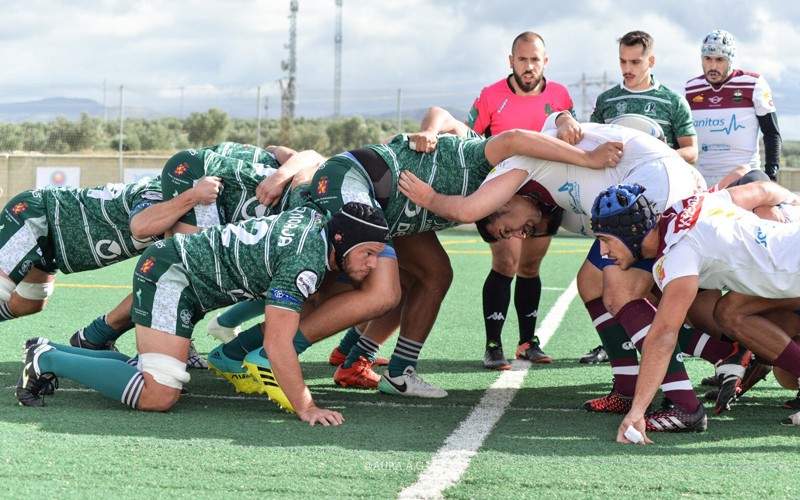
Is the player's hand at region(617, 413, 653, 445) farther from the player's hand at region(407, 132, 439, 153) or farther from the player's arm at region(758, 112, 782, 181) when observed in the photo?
the player's arm at region(758, 112, 782, 181)

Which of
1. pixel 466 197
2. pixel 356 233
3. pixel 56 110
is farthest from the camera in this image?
pixel 56 110

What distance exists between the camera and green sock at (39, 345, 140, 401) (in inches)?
181

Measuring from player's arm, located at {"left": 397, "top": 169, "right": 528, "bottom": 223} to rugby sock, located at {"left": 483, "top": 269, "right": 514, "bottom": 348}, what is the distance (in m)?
1.52

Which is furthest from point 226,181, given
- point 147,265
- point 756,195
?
point 756,195

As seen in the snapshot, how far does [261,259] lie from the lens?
4527mm

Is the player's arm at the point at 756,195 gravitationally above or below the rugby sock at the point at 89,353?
above

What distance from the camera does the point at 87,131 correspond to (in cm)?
2603

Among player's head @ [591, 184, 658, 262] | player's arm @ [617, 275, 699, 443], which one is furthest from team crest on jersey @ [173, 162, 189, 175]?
player's arm @ [617, 275, 699, 443]

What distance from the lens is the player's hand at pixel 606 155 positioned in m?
4.70

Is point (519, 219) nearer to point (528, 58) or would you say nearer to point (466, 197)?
point (466, 197)

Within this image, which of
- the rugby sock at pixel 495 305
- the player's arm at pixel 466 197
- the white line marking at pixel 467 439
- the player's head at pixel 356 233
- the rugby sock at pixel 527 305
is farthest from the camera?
the rugby sock at pixel 527 305

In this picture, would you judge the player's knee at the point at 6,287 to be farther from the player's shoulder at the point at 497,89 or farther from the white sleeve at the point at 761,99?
the white sleeve at the point at 761,99

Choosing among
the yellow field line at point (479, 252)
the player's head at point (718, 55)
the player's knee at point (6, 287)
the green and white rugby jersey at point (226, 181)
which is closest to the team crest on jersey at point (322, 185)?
the green and white rugby jersey at point (226, 181)

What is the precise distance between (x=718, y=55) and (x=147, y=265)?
447 centimetres
